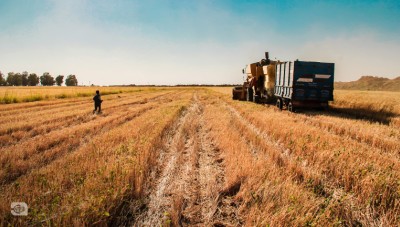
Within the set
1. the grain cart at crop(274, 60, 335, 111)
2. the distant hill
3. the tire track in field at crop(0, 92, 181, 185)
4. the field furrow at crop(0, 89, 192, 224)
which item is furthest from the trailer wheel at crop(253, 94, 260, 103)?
the distant hill

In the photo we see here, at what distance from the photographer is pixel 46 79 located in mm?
142375

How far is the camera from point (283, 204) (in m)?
3.98

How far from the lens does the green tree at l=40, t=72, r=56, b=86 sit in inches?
5566

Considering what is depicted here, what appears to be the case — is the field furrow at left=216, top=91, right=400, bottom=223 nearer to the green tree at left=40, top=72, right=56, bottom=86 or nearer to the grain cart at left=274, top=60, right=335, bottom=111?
the grain cart at left=274, top=60, right=335, bottom=111

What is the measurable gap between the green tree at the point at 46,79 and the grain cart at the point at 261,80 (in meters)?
144

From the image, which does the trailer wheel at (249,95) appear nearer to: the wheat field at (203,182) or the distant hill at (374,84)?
the wheat field at (203,182)

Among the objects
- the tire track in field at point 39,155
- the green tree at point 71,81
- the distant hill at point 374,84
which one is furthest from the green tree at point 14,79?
the tire track in field at point 39,155

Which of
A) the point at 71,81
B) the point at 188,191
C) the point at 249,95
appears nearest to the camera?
the point at 188,191

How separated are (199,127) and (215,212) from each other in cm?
773

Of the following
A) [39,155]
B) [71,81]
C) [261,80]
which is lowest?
[39,155]

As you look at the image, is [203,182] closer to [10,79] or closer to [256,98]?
[256,98]

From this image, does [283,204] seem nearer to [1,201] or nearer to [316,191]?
[316,191]

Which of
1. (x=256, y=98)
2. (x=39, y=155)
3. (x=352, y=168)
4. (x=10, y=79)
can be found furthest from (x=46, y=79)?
(x=352, y=168)

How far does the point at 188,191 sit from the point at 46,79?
161 metres
